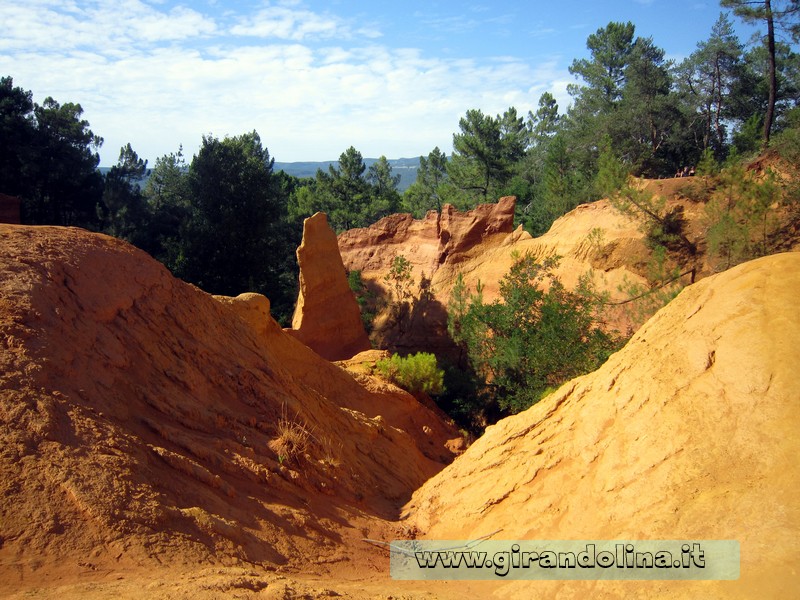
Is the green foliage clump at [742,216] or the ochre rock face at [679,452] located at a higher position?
the green foliage clump at [742,216]

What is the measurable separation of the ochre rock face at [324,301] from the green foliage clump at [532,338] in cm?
416

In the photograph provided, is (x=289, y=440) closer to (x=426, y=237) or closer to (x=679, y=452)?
(x=679, y=452)

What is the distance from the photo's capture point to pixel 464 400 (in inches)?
711

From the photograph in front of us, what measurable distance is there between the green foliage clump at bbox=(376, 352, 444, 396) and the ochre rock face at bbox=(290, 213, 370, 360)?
12.9 ft

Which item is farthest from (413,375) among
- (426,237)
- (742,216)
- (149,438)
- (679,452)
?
(679,452)

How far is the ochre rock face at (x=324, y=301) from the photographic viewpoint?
796 inches

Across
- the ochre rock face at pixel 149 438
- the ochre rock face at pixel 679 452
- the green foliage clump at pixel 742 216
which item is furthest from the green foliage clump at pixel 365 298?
the ochre rock face at pixel 679 452

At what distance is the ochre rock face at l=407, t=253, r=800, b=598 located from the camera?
4855 mm

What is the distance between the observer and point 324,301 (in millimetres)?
20781

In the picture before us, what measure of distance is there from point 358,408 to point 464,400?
16.0 ft

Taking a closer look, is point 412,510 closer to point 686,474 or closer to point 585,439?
point 585,439

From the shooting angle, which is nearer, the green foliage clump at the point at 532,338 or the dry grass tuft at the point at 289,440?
the dry grass tuft at the point at 289,440

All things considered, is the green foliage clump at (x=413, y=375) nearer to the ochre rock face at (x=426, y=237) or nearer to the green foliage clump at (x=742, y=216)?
the green foliage clump at (x=742, y=216)

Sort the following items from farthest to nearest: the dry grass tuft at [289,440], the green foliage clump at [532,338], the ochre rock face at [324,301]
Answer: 1. the ochre rock face at [324,301]
2. the green foliage clump at [532,338]
3. the dry grass tuft at [289,440]
